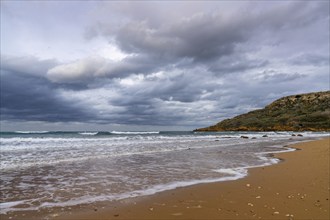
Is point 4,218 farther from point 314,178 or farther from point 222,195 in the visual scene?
point 314,178

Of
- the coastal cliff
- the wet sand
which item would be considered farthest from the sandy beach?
the coastal cliff

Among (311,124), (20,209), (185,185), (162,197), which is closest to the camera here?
(20,209)

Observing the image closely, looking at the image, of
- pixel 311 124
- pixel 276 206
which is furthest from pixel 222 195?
pixel 311 124


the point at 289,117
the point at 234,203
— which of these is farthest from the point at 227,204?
the point at 289,117

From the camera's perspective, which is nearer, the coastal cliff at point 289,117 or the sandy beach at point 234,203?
the sandy beach at point 234,203

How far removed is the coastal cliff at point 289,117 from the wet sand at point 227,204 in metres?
114

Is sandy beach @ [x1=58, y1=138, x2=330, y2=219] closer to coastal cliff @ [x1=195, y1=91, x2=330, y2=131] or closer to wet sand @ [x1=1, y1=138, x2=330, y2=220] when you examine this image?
wet sand @ [x1=1, y1=138, x2=330, y2=220]

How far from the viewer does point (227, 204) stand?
6.98m

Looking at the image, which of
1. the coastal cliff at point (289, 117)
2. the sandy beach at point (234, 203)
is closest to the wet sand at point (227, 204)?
the sandy beach at point (234, 203)

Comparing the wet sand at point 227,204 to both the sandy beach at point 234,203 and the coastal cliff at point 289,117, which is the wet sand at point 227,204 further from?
the coastal cliff at point 289,117

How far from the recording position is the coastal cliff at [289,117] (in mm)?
120438

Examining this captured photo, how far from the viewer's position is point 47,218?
586cm

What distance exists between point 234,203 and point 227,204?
19 cm

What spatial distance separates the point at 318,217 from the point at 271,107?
555 ft
